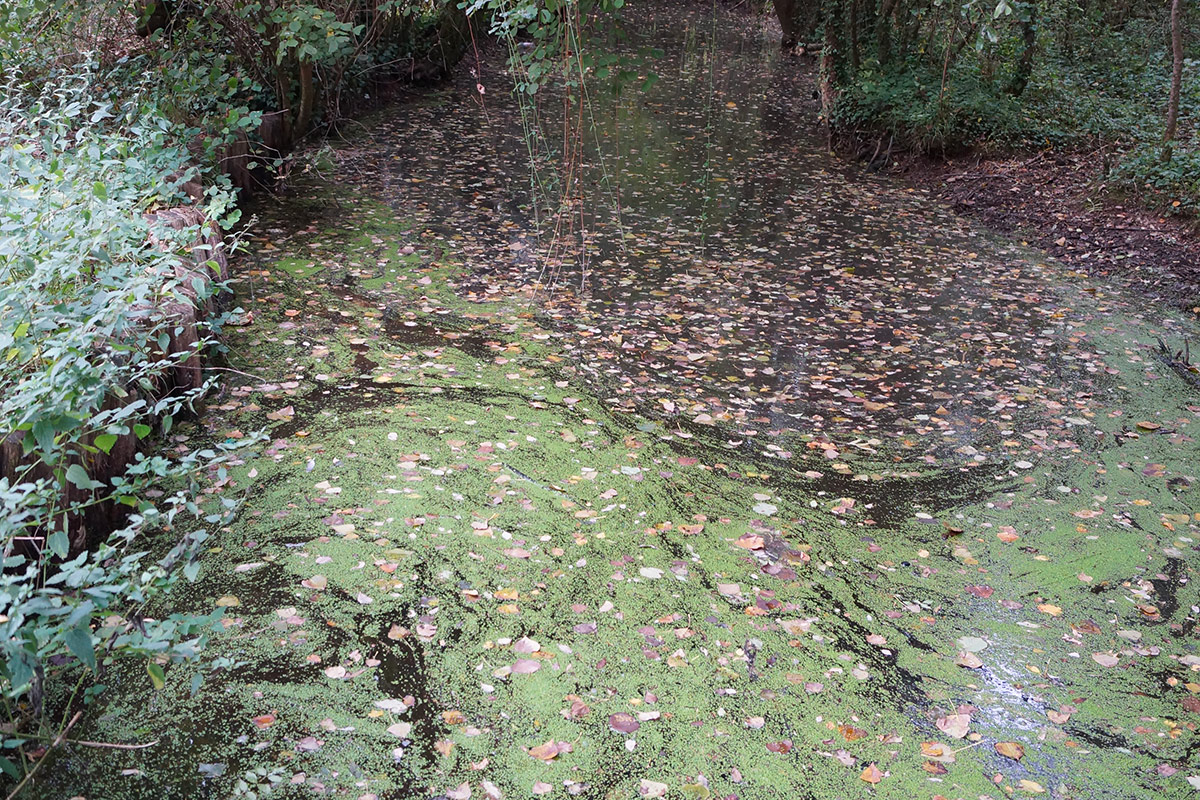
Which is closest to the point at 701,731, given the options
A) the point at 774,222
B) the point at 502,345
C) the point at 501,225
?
the point at 502,345

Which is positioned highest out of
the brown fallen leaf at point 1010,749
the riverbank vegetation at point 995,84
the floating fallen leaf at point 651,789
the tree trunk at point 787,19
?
the tree trunk at point 787,19

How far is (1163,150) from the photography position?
7.20 meters

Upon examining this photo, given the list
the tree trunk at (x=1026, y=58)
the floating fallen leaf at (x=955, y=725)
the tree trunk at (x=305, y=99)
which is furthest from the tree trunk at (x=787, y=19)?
the floating fallen leaf at (x=955, y=725)

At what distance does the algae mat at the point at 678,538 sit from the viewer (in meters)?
2.39

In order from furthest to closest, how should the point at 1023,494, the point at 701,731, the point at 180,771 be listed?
the point at 1023,494, the point at 701,731, the point at 180,771

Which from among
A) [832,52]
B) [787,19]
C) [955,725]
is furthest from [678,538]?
[787,19]

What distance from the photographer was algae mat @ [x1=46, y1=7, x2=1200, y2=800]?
7.84ft

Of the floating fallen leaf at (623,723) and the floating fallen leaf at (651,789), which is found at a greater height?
the floating fallen leaf at (623,723)

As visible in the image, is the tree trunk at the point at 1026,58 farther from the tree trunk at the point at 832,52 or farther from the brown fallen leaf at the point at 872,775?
the brown fallen leaf at the point at 872,775

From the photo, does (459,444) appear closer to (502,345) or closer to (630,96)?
(502,345)

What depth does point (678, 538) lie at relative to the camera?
334cm

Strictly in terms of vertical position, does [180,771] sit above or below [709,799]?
above

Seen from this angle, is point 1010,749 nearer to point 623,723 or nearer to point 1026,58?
point 623,723

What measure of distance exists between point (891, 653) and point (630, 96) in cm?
1094
